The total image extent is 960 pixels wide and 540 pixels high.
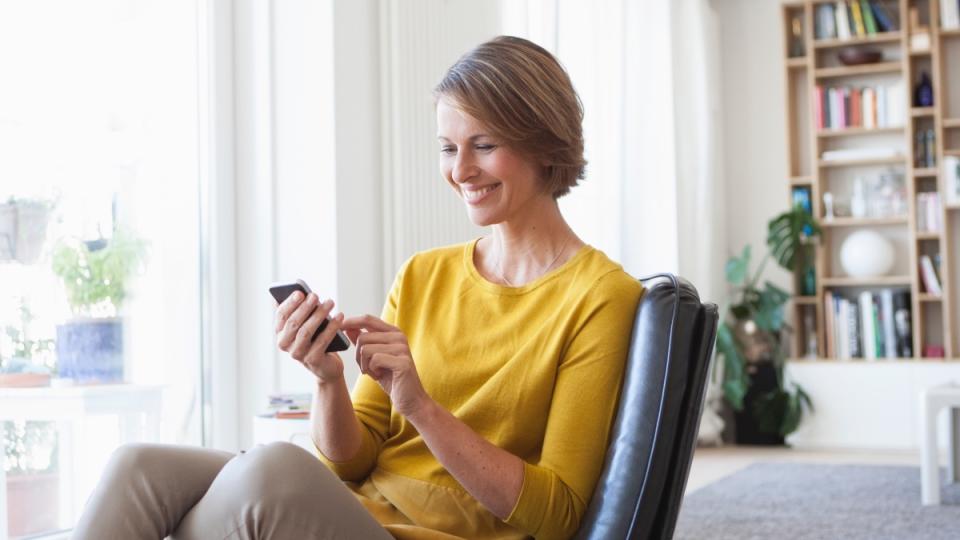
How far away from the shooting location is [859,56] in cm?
656

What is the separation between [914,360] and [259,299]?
13.5 ft

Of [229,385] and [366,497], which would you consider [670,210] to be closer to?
[229,385]

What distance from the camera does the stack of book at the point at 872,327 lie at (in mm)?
6398

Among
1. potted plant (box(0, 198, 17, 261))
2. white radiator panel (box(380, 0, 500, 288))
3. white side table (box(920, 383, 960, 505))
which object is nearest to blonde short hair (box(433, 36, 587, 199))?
potted plant (box(0, 198, 17, 261))

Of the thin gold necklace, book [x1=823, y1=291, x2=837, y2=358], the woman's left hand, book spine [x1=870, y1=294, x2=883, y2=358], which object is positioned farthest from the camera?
book [x1=823, y1=291, x2=837, y2=358]

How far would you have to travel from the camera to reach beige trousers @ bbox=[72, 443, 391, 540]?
1.34 metres

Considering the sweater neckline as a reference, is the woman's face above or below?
above

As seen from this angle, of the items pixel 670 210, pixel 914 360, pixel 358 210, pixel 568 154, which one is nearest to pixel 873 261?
pixel 914 360

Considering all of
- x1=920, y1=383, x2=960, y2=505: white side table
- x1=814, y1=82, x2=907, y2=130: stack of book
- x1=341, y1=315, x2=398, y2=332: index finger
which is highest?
x1=814, y1=82, x2=907, y2=130: stack of book

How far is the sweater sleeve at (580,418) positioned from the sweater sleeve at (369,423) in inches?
9.8

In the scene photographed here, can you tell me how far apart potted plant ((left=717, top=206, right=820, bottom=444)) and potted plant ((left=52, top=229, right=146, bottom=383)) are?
3.93m

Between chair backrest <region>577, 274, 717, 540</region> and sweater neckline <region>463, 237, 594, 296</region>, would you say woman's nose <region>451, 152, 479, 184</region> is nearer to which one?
sweater neckline <region>463, 237, 594, 296</region>

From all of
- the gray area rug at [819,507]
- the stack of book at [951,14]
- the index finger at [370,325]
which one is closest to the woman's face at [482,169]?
the index finger at [370,325]

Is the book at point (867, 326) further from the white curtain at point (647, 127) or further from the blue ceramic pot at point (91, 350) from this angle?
the blue ceramic pot at point (91, 350)
